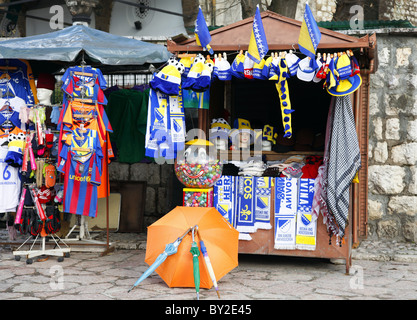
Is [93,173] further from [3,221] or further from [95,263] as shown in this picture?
[3,221]

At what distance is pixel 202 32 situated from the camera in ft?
19.0

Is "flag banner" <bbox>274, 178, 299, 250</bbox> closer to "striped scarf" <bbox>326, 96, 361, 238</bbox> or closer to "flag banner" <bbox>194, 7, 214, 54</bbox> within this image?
"striped scarf" <bbox>326, 96, 361, 238</bbox>

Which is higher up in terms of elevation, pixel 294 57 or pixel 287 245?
pixel 294 57

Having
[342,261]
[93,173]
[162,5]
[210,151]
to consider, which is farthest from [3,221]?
[162,5]

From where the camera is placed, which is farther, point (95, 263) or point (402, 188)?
point (402, 188)

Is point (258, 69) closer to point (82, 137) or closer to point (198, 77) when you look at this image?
point (198, 77)

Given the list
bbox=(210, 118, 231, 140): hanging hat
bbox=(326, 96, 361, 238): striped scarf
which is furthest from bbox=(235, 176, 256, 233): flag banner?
bbox=(326, 96, 361, 238): striped scarf

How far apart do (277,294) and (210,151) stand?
1775 millimetres

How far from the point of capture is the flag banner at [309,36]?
5.25 meters

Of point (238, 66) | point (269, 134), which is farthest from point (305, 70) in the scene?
point (269, 134)

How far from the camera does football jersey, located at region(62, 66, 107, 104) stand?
654 centimetres

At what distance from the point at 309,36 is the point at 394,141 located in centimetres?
320

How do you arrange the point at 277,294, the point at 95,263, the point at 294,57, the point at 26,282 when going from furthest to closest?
the point at 95,263
the point at 294,57
the point at 26,282
the point at 277,294

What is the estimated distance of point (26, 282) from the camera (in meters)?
5.41
